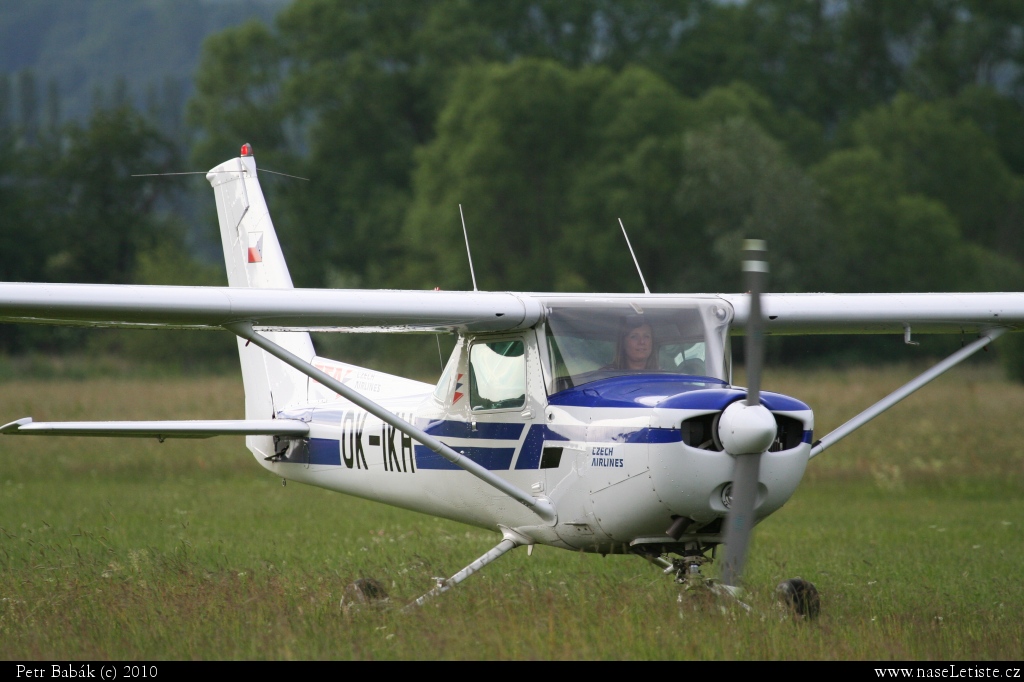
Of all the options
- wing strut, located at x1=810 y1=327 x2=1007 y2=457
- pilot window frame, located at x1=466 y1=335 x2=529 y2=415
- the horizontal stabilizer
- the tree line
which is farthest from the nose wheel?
the tree line

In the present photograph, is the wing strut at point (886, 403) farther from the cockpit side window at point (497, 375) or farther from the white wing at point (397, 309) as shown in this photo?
the cockpit side window at point (497, 375)

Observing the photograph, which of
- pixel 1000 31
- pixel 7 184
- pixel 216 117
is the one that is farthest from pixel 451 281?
pixel 1000 31

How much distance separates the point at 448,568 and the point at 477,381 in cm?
234

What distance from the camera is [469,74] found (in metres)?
50.3

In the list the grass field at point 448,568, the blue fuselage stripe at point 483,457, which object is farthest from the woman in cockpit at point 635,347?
the grass field at point 448,568

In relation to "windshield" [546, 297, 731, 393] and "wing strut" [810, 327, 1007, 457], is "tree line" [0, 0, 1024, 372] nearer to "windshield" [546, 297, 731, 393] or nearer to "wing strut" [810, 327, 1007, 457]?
"wing strut" [810, 327, 1007, 457]

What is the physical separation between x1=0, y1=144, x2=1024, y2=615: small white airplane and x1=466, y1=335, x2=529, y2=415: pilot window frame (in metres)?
0.01

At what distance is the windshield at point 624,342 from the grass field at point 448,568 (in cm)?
145

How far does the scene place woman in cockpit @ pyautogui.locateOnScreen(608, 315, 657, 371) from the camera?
Result: 782 centimetres

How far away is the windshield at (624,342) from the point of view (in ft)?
25.6

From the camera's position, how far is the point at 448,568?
10102mm

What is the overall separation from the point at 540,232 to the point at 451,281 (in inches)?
183

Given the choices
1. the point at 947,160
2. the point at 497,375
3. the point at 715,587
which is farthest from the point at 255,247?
the point at 947,160
